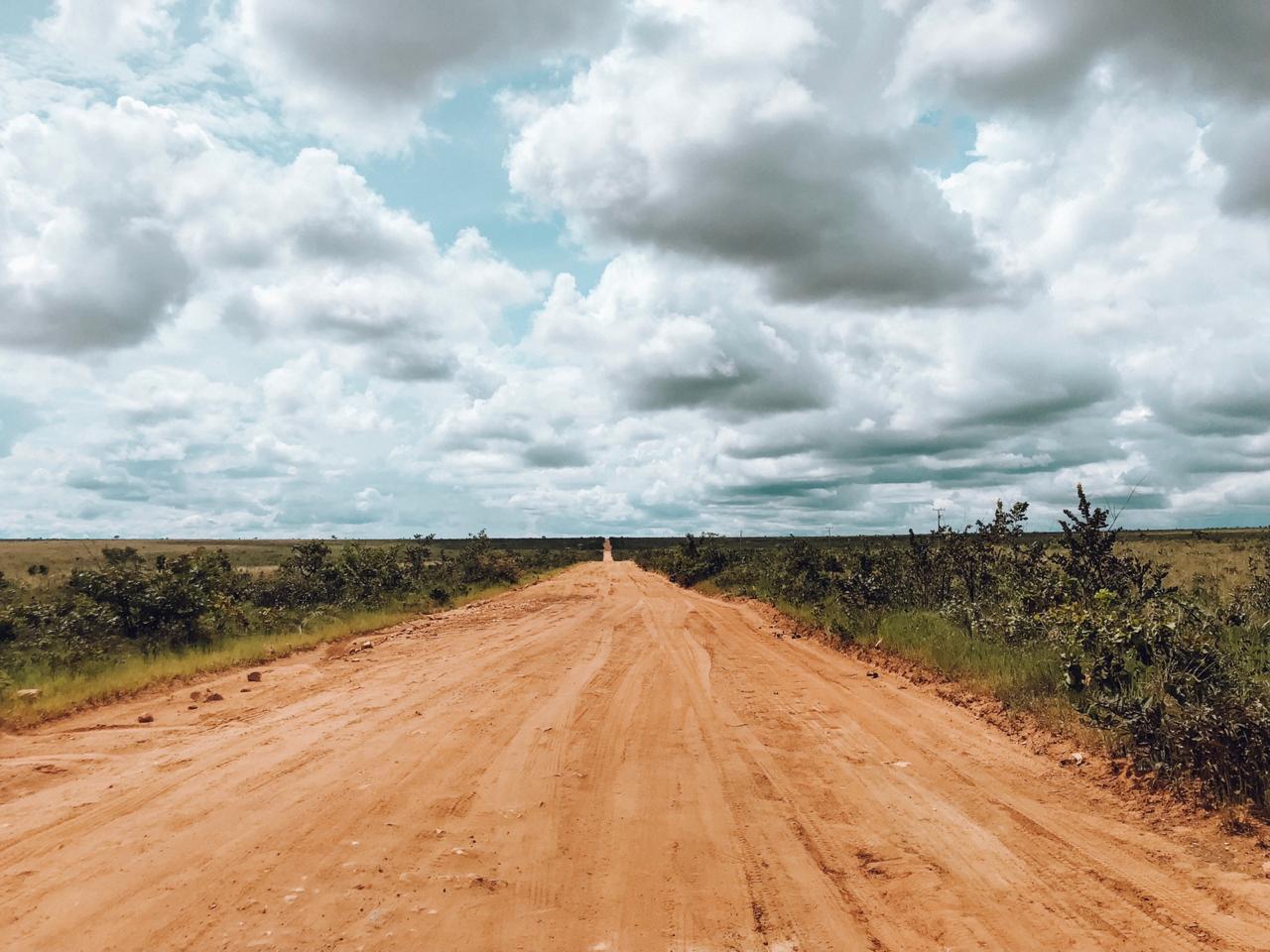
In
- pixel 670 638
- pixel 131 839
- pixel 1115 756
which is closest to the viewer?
pixel 131 839

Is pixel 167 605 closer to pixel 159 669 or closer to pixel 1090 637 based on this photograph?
pixel 159 669

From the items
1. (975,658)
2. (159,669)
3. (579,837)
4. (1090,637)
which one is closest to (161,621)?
(159,669)

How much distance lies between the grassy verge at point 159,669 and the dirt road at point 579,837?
0.55 metres

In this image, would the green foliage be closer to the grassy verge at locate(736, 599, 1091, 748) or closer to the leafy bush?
the leafy bush

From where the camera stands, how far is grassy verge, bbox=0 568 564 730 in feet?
28.4

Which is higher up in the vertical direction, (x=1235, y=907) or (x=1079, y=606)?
(x=1079, y=606)

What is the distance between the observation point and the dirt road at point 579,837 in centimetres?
399

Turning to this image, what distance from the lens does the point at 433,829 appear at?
5199mm

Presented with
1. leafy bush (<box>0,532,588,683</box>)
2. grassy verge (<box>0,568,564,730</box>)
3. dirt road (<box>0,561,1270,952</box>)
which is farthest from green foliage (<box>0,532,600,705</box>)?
dirt road (<box>0,561,1270,952</box>)

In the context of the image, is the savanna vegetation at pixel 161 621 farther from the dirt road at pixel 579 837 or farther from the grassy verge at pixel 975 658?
the grassy verge at pixel 975 658

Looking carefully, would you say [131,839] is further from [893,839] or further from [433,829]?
[893,839]

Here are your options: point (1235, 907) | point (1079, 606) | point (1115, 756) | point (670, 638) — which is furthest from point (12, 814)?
point (670, 638)

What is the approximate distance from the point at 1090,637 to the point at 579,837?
18.3ft

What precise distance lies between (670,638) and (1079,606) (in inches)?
346
